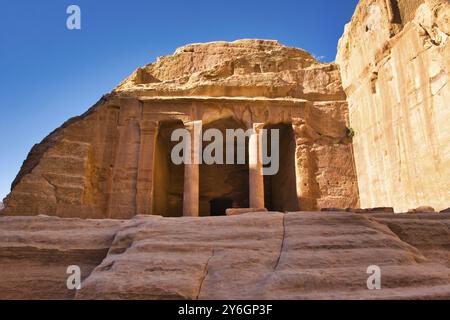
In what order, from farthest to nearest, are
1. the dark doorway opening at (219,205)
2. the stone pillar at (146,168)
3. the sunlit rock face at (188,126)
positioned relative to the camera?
the dark doorway opening at (219,205) < the stone pillar at (146,168) < the sunlit rock face at (188,126)

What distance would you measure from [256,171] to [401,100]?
4.73 meters

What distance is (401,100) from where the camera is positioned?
983 centimetres

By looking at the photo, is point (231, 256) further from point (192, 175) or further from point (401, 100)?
point (192, 175)

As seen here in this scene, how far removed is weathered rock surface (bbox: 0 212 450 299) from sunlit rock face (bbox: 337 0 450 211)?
3.78 meters

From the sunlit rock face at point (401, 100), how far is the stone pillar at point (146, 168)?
660cm

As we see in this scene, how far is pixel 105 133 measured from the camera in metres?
13.0

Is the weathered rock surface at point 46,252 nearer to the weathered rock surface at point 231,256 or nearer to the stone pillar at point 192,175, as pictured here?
the weathered rock surface at point 231,256

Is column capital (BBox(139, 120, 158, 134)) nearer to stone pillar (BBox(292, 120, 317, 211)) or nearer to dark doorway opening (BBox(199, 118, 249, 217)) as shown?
dark doorway opening (BBox(199, 118, 249, 217))

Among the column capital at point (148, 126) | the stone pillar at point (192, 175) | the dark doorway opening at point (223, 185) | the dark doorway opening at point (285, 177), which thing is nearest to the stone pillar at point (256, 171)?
the dark doorway opening at point (285, 177)

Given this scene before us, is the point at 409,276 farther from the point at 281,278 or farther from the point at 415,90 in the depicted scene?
the point at 415,90

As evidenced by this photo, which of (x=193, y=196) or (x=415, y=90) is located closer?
(x=415, y=90)

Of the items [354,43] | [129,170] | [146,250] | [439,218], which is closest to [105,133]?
[129,170]

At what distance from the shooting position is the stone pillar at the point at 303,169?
40.0 feet

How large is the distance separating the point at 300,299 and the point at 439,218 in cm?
337
